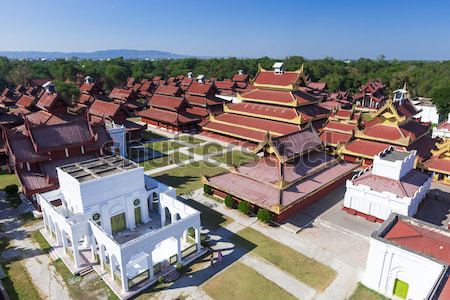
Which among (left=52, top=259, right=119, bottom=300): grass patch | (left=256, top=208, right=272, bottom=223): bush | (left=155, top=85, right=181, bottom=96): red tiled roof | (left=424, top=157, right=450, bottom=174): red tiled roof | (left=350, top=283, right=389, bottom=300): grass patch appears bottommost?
(left=52, top=259, right=119, bottom=300): grass patch

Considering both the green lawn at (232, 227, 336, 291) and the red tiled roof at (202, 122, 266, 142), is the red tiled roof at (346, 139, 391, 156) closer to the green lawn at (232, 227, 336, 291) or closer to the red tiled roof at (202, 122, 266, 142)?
the red tiled roof at (202, 122, 266, 142)

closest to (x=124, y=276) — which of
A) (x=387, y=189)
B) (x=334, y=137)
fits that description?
(x=387, y=189)

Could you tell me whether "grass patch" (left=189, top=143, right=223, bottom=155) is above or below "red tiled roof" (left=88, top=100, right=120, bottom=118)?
below

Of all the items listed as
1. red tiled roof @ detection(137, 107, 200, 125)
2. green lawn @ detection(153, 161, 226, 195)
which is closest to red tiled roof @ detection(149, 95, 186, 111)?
red tiled roof @ detection(137, 107, 200, 125)

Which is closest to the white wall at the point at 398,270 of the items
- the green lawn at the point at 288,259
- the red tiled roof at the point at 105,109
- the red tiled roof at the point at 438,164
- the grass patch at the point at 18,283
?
the green lawn at the point at 288,259

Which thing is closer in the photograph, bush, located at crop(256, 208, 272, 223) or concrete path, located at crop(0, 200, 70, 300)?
concrete path, located at crop(0, 200, 70, 300)

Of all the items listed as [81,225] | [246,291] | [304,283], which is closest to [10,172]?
[81,225]
